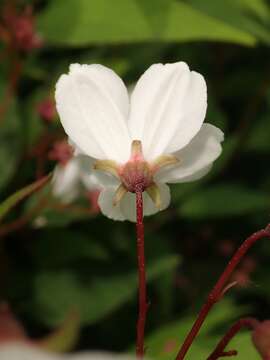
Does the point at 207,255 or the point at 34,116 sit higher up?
the point at 34,116

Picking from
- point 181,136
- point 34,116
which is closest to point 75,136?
point 181,136

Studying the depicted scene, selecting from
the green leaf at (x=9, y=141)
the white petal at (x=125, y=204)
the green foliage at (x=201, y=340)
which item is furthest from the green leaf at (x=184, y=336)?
the green leaf at (x=9, y=141)

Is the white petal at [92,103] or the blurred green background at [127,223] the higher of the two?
the blurred green background at [127,223]

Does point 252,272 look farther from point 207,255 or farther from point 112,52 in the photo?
point 112,52

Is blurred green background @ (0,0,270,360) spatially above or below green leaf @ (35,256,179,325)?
above

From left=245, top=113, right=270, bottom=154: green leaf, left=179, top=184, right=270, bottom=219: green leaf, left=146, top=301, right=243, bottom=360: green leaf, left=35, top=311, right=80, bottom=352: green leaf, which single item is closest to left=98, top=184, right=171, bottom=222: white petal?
left=146, top=301, right=243, bottom=360: green leaf

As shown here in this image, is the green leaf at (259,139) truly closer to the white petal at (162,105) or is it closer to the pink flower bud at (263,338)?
the white petal at (162,105)

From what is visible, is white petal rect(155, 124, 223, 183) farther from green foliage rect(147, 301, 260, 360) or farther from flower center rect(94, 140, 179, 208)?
green foliage rect(147, 301, 260, 360)
